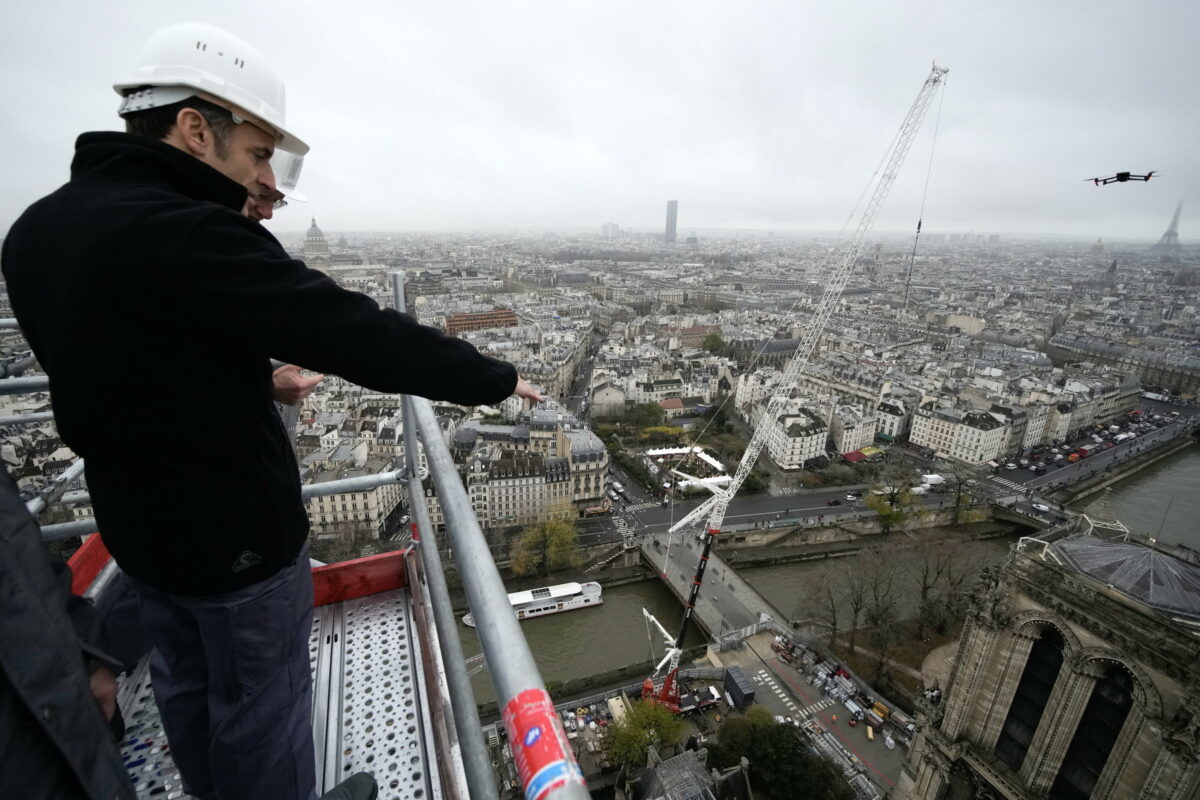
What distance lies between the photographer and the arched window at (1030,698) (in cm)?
518

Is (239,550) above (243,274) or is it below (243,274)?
below

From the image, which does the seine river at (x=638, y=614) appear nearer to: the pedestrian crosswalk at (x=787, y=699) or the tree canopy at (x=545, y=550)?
the tree canopy at (x=545, y=550)

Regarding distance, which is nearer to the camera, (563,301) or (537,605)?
(537,605)

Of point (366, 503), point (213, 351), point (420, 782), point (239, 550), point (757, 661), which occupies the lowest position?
point (757, 661)

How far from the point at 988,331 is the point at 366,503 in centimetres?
3957

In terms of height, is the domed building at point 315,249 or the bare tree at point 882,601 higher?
the domed building at point 315,249

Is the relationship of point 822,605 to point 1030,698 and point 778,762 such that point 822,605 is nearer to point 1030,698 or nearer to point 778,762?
point 778,762

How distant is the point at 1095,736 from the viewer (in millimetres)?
4824

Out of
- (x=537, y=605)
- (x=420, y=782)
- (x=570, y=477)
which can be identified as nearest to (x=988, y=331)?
(x=570, y=477)

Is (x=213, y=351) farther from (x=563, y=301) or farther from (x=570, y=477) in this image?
(x=563, y=301)

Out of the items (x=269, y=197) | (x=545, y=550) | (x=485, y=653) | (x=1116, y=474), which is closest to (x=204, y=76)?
(x=269, y=197)

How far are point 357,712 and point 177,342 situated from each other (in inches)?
46.6

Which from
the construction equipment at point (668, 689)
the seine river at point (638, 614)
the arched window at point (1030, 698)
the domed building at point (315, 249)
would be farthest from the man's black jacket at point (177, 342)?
the domed building at point (315, 249)

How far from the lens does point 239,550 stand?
2.60ft
